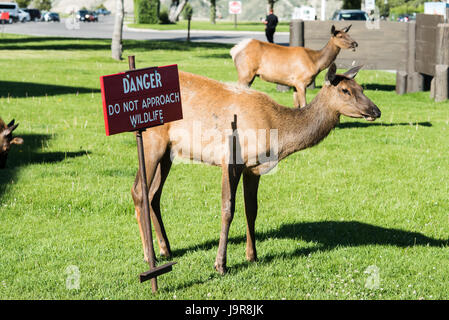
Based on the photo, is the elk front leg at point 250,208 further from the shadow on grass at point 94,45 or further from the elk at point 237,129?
the shadow on grass at point 94,45

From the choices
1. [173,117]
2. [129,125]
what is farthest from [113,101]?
[173,117]

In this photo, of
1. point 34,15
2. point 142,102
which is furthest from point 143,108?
point 34,15

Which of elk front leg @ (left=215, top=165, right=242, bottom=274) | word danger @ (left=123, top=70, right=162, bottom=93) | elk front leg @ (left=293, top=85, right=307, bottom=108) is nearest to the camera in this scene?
word danger @ (left=123, top=70, right=162, bottom=93)

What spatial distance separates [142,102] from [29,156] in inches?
258

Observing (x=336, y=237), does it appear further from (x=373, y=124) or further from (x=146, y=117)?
(x=373, y=124)

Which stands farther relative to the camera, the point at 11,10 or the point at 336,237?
the point at 11,10

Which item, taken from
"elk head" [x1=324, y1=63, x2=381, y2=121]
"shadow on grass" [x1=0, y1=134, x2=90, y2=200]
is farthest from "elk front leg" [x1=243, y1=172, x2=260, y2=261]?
"shadow on grass" [x1=0, y1=134, x2=90, y2=200]

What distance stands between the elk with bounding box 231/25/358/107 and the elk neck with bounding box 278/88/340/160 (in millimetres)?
7673

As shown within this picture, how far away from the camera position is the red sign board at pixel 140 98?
18.2 feet

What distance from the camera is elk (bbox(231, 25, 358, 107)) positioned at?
14.9 m

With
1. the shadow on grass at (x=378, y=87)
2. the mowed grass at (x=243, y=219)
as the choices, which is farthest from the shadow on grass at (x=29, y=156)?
the shadow on grass at (x=378, y=87)

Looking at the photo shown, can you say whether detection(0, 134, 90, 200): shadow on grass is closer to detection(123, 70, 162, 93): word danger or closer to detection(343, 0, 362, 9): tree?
detection(123, 70, 162, 93): word danger

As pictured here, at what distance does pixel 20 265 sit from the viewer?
6.86 meters

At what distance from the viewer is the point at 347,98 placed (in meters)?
6.85
